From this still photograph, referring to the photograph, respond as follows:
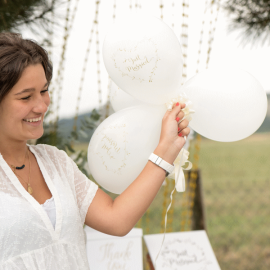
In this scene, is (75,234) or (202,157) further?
(202,157)

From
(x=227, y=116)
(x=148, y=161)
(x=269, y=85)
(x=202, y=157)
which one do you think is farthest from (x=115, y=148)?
(x=202, y=157)

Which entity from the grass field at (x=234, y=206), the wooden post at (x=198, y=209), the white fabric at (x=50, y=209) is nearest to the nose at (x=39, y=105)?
the white fabric at (x=50, y=209)

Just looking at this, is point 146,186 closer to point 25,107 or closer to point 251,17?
point 25,107

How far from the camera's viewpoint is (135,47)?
736 mm

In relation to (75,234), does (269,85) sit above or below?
below

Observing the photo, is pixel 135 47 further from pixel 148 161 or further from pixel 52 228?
pixel 52 228

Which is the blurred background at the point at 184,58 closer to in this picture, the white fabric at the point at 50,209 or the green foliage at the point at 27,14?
the green foliage at the point at 27,14

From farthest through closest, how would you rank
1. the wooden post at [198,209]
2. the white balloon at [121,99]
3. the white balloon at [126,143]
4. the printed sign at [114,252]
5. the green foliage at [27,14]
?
the wooden post at [198,209] → the green foliage at [27,14] → the printed sign at [114,252] → the white balloon at [121,99] → the white balloon at [126,143]

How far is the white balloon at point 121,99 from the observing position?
952 millimetres

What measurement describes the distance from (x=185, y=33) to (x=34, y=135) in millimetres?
898

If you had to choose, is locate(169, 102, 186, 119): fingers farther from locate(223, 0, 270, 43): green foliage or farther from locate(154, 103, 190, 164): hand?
locate(223, 0, 270, 43): green foliage

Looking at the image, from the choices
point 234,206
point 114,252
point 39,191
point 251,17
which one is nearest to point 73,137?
point 114,252

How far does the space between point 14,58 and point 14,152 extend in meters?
0.26

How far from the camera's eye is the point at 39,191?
2.61 feet
